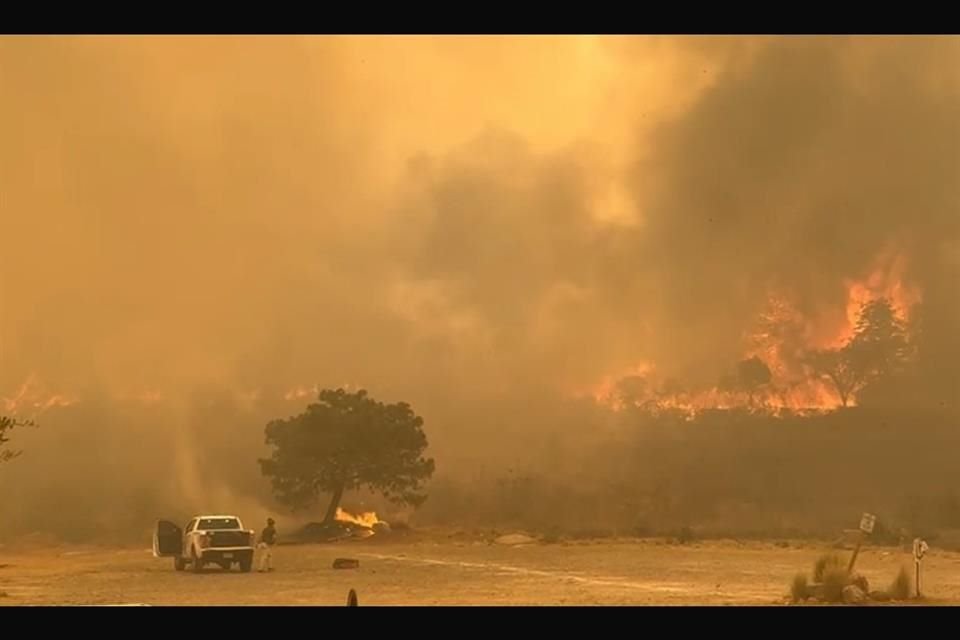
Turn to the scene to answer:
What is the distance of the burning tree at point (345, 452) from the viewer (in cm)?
2708

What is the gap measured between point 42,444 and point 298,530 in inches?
221

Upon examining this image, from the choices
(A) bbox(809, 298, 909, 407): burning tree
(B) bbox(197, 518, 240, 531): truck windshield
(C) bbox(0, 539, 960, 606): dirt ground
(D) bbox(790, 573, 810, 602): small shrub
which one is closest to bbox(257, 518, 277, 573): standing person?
(C) bbox(0, 539, 960, 606): dirt ground

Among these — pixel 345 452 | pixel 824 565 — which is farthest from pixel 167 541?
pixel 824 565

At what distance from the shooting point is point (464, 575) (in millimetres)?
24500

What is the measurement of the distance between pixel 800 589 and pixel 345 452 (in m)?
10.7

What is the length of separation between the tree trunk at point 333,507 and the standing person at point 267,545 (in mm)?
1192

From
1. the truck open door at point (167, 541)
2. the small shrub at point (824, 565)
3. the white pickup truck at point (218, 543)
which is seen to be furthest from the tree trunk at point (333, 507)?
the small shrub at point (824, 565)

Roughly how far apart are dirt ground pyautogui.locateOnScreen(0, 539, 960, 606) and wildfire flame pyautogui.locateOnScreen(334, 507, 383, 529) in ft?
1.98

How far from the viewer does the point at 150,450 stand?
27.3 meters

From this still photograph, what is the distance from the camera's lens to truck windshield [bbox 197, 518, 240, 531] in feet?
81.1

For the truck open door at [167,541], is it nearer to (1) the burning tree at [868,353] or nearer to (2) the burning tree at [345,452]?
(2) the burning tree at [345,452]
